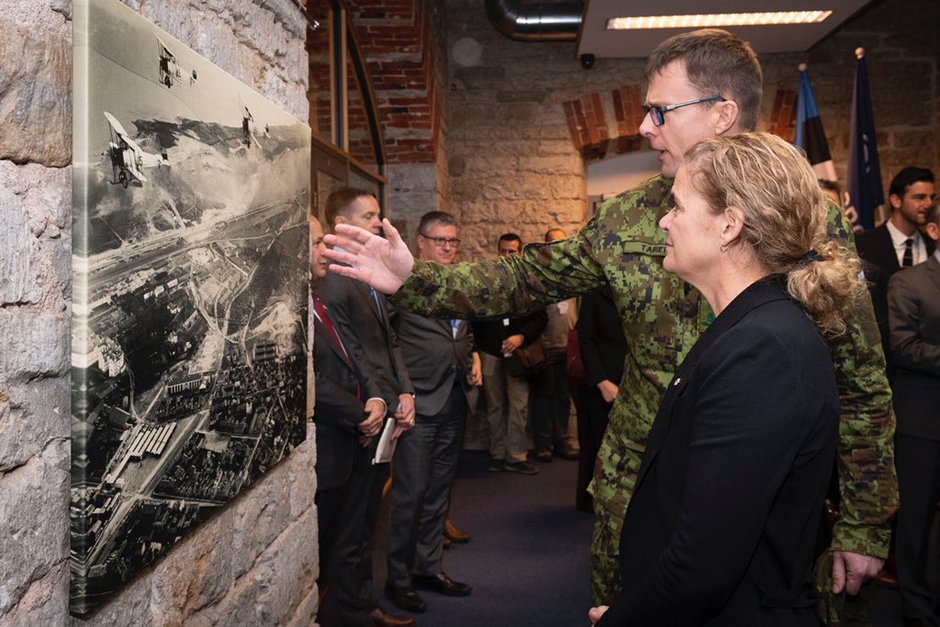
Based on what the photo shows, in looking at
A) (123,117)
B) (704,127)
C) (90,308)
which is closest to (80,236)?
(90,308)

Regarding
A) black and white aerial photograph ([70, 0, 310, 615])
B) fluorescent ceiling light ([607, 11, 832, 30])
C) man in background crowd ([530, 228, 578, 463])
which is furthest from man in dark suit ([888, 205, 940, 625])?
A: man in background crowd ([530, 228, 578, 463])

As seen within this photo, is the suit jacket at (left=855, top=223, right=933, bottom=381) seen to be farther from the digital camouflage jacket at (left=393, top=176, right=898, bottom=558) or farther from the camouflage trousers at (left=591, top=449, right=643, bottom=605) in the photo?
the camouflage trousers at (left=591, top=449, right=643, bottom=605)

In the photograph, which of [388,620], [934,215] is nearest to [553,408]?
[388,620]

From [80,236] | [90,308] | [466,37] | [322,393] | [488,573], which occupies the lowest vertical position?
[488,573]

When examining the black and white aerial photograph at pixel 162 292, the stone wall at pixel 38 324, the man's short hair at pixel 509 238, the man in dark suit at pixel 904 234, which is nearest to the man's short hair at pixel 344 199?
the black and white aerial photograph at pixel 162 292

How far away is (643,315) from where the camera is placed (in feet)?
5.96

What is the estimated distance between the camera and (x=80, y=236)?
1.12 meters

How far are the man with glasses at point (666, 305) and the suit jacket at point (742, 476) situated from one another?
491 mm

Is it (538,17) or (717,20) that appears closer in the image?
(717,20)

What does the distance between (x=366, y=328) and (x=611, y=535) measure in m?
1.59

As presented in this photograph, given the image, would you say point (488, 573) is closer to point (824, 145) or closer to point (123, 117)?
point (123, 117)

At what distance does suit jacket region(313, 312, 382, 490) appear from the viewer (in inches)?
106

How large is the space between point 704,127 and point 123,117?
4.11 ft

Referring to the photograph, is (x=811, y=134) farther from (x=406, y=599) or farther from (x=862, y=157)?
(x=406, y=599)
